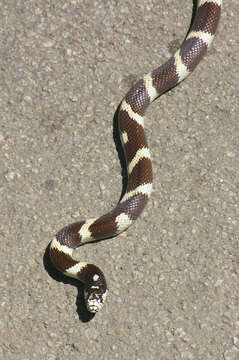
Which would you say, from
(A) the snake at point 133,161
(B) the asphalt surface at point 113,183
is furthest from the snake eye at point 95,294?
(B) the asphalt surface at point 113,183

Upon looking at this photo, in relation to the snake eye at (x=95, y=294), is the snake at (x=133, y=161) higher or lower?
higher

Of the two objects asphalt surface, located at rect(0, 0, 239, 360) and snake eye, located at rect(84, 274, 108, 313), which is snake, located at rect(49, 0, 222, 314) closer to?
snake eye, located at rect(84, 274, 108, 313)

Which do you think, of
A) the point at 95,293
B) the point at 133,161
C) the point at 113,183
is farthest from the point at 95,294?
the point at 133,161

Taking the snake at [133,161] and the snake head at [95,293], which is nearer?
the snake head at [95,293]

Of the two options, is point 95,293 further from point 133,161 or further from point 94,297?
point 133,161

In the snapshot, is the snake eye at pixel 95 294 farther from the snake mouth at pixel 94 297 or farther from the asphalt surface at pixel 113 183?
the asphalt surface at pixel 113 183

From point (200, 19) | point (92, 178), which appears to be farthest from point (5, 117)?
point (200, 19)

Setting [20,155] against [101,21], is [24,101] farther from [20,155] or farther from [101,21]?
[101,21]
